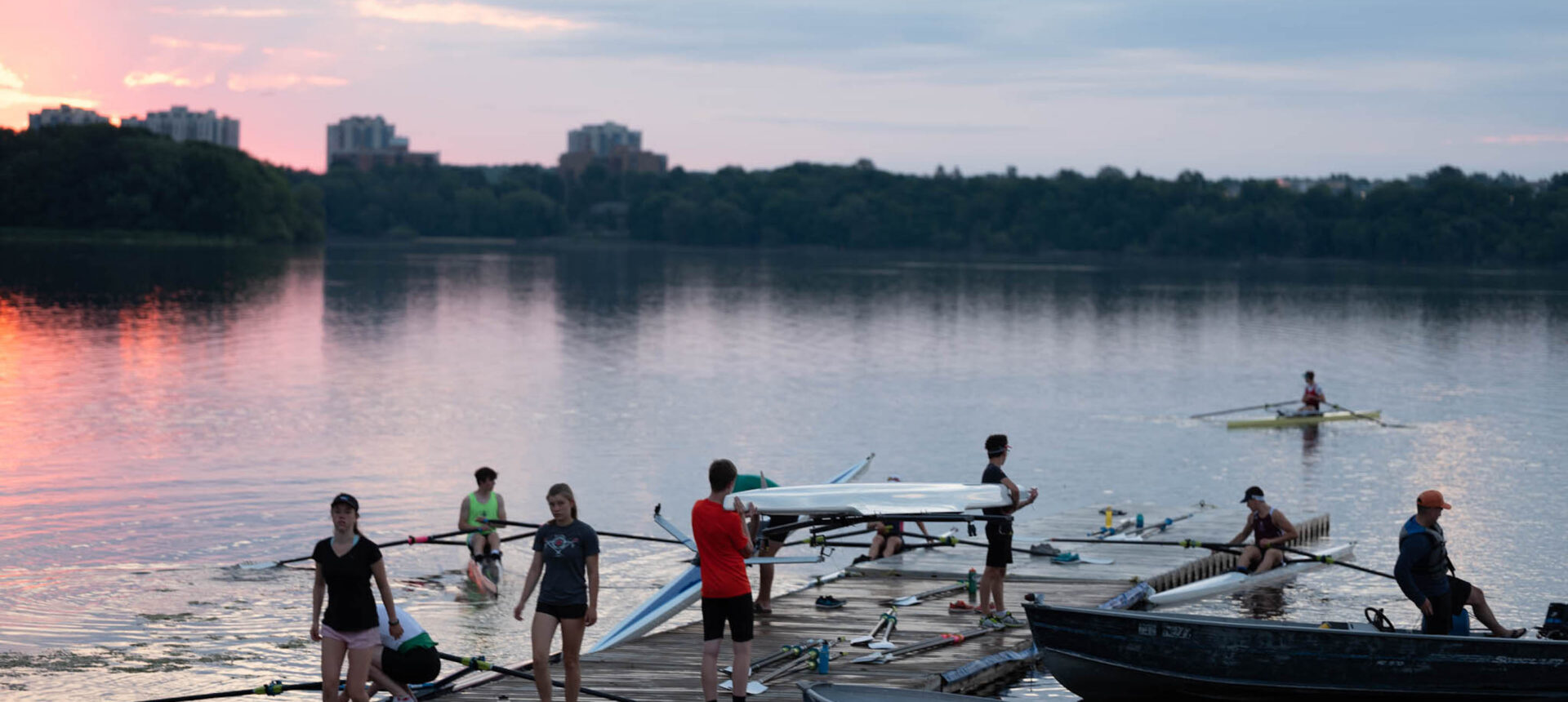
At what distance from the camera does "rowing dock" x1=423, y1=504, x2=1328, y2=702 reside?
16.3 metres

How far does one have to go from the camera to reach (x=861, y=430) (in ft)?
153

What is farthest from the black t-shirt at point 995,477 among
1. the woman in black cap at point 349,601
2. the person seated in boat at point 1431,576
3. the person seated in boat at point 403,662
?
the woman in black cap at point 349,601

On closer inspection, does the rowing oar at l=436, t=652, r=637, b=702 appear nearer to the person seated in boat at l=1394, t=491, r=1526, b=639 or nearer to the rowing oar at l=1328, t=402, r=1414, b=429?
the person seated in boat at l=1394, t=491, r=1526, b=639

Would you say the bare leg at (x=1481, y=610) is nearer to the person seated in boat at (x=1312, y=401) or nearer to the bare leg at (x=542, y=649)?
the bare leg at (x=542, y=649)

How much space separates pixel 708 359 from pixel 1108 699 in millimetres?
50841

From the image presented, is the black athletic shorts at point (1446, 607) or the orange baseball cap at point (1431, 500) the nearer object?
the orange baseball cap at point (1431, 500)

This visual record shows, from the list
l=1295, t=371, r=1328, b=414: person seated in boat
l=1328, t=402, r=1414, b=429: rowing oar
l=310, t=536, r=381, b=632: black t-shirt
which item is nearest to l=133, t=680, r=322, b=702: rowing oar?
l=310, t=536, r=381, b=632: black t-shirt

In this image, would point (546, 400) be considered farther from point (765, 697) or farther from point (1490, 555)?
point (765, 697)

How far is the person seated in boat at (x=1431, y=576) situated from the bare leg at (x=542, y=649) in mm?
8308

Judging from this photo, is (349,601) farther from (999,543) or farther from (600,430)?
(600,430)

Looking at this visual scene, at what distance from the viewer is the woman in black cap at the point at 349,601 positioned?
13.1m

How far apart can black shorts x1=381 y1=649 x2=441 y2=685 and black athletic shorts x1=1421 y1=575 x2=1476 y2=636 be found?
989 cm

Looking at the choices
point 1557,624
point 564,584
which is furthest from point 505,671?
point 1557,624

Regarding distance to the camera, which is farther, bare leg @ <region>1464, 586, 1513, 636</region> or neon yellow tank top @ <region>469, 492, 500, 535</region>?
neon yellow tank top @ <region>469, 492, 500, 535</region>
